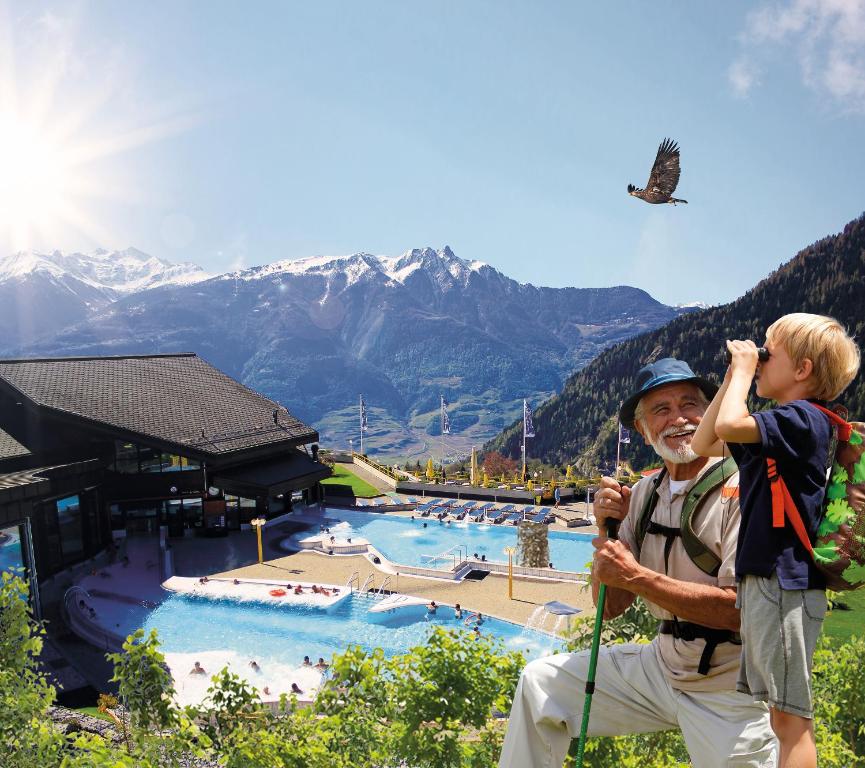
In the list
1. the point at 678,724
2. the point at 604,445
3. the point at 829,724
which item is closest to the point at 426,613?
the point at 829,724

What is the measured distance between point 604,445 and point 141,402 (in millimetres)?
89139

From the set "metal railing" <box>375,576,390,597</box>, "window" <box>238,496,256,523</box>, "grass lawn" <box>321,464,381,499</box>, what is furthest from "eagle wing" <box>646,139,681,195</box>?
"grass lawn" <box>321,464,381,499</box>

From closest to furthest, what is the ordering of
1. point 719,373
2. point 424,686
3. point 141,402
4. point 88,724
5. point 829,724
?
point 424,686, point 829,724, point 88,724, point 141,402, point 719,373

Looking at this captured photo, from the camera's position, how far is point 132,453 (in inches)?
1261

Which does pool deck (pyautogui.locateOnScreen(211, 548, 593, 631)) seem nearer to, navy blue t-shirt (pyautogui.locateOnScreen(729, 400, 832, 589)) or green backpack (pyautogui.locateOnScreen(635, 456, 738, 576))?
green backpack (pyautogui.locateOnScreen(635, 456, 738, 576))

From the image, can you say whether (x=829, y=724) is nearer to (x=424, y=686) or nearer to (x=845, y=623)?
(x=424, y=686)

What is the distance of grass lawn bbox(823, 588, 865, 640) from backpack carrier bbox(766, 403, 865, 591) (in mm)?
18621

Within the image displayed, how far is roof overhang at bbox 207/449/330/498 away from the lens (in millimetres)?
33469

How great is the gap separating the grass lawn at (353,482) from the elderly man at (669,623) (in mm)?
40618

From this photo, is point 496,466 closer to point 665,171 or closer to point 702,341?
point 665,171

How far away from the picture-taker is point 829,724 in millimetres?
7988

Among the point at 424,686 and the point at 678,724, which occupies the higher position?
the point at 678,724

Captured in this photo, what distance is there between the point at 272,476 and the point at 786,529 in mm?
34622

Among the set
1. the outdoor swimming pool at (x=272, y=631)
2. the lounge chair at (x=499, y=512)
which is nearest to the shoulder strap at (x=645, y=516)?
the outdoor swimming pool at (x=272, y=631)
